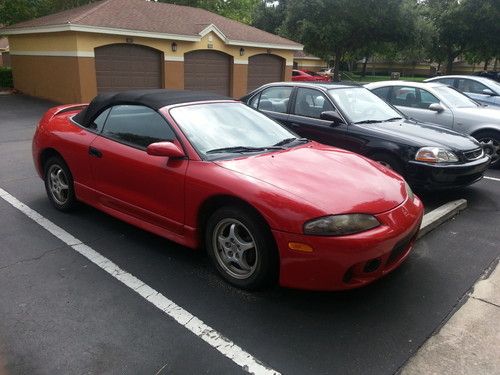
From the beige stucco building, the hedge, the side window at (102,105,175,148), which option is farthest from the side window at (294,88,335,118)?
the hedge

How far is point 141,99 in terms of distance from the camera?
418 cm

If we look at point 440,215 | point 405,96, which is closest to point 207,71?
point 405,96

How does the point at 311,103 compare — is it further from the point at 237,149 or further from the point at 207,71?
the point at 207,71

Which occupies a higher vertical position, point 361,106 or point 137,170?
point 361,106

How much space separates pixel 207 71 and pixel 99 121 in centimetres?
1498

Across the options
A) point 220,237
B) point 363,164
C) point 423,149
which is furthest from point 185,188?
point 423,149

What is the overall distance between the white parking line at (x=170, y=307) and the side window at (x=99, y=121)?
1.10 m

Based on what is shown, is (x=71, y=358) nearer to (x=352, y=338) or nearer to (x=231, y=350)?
(x=231, y=350)

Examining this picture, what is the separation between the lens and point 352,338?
2.85m

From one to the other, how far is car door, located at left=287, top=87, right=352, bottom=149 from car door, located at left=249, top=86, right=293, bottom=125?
0.46ft

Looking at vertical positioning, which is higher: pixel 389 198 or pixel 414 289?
pixel 389 198

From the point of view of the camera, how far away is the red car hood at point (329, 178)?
3078 millimetres

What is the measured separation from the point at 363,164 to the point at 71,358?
2686 millimetres

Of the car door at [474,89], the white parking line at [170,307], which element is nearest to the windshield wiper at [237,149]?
the white parking line at [170,307]
